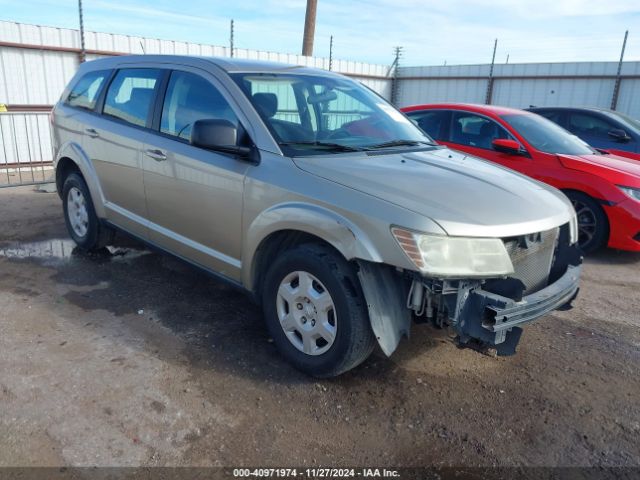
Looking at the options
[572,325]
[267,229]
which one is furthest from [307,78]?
[572,325]

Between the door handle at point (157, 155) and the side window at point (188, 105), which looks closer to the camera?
the side window at point (188, 105)

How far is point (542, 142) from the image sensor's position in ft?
21.2

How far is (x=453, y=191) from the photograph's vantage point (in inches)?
118

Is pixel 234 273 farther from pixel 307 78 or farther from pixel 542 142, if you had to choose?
pixel 542 142

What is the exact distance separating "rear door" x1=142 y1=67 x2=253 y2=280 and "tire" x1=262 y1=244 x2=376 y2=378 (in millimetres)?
471

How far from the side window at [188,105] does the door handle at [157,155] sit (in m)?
0.16

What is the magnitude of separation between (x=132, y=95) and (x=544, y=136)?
490 cm

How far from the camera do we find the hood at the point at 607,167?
19.0ft

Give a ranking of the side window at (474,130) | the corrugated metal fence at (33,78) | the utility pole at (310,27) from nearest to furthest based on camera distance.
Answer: the side window at (474,130) < the corrugated metal fence at (33,78) < the utility pole at (310,27)

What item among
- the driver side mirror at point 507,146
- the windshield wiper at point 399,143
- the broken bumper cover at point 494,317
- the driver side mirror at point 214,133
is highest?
the driver side mirror at point 214,133

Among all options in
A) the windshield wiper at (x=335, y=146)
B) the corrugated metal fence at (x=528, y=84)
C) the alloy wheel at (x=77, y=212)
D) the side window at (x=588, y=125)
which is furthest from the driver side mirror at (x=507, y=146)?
the corrugated metal fence at (x=528, y=84)

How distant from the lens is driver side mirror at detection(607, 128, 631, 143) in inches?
316

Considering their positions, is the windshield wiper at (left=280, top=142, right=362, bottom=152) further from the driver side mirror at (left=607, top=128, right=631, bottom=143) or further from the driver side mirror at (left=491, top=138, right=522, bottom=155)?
the driver side mirror at (left=607, top=128, right=631, bottom=143)

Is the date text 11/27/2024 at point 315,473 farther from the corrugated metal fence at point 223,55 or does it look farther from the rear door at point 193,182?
the corrugated metal fence at point 223,55
